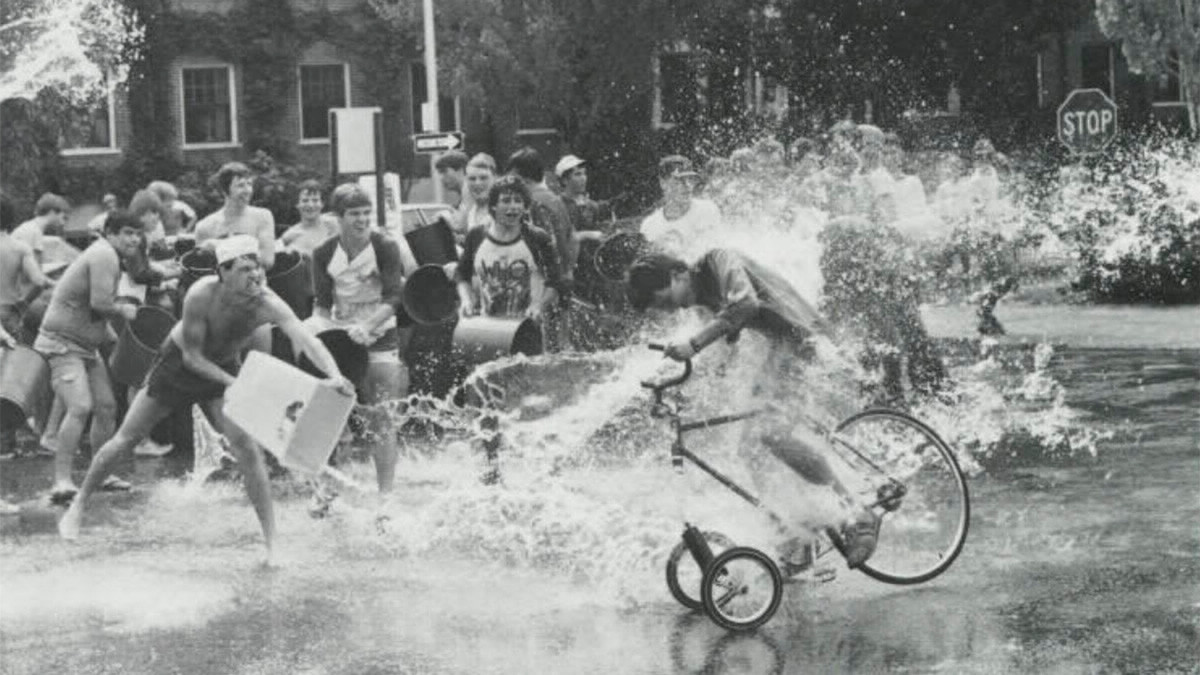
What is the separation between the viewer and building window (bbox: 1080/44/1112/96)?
158 ft

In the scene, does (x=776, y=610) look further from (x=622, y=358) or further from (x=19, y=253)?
(x=19, y=253)

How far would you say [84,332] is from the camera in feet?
40.0

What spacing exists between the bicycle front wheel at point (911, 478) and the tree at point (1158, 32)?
24095 mm

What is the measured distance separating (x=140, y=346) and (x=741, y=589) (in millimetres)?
6212

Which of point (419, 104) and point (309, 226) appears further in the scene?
point (419, 104)

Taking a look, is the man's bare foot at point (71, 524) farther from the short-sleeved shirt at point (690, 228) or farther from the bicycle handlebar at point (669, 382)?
the short-sleeved shirt at point (690, 228)

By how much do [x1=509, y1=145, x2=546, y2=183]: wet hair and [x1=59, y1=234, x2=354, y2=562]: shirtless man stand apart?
2.94 metres

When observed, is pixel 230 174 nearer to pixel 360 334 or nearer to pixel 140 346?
pixel 140 346

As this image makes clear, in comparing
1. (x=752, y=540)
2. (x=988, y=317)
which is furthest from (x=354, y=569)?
(x=988, y=317)

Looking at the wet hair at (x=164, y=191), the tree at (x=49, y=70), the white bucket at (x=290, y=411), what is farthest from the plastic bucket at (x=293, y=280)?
the tree at (x=49, y=70)

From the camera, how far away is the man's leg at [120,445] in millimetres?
Result: 10000

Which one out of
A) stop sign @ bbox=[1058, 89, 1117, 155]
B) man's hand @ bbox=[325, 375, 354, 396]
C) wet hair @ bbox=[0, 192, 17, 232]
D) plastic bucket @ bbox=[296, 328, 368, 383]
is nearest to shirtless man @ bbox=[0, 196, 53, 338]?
wet hair @ bbox=[0, 192, 17, 232]

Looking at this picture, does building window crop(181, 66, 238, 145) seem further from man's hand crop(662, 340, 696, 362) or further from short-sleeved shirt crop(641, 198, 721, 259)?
man's hand crop(662, 340, 696, 362)

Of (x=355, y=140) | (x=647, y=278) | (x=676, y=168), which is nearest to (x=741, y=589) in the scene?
(x=647, y=278)
